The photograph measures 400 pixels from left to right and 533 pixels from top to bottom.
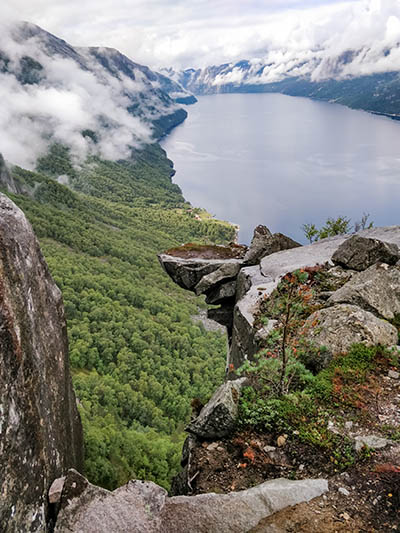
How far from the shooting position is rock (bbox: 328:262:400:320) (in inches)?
422

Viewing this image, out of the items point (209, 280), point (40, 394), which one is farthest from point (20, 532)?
point (209, 280)

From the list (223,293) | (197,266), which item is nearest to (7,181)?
(197,266)

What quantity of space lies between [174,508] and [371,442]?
3.52m

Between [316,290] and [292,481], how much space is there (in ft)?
27.3

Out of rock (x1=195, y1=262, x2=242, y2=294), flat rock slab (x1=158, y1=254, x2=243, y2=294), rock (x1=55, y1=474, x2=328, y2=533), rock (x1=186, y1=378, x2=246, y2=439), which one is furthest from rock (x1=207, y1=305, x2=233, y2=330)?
rock (x1=55, y1=474, x2=328, y2=533)

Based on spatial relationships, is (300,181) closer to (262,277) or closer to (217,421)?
(262,277)

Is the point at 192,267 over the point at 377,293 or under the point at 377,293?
under

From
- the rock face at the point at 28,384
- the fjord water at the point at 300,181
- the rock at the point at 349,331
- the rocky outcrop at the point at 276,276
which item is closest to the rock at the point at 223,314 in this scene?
the rocky outcrop at the point at 276,276

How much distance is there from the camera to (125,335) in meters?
82.4

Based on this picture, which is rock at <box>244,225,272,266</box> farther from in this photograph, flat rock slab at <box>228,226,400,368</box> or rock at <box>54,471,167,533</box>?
rock at <box>54,471,167,533</box>

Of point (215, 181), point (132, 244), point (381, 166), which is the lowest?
point (132, 244)

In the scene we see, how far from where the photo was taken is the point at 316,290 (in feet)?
45.3

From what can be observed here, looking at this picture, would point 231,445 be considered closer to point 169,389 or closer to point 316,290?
point 316,290

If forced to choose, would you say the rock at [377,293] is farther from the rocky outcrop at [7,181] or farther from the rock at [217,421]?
the rocky outcrop at [7,181]
